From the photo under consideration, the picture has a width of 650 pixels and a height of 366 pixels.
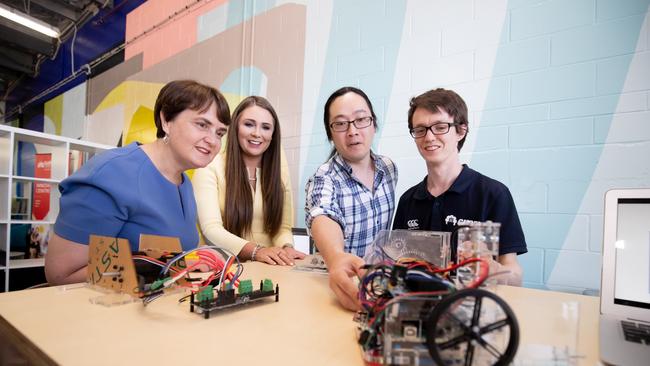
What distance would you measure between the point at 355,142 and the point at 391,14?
1006 millimetres

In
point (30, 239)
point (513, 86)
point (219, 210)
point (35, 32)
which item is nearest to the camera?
point (513, 86)

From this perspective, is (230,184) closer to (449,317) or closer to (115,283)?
(115,283)

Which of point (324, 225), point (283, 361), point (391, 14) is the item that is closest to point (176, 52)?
point (391, 14)

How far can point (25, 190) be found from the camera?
3.84 metres

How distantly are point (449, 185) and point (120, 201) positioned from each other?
1.06 meters

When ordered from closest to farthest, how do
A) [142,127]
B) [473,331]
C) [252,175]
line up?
[473,331], [252,175], [142,127]

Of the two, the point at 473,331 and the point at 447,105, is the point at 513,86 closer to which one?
the point at 447,105

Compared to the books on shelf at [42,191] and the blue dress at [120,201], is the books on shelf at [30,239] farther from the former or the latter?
the blue dress at [120,201]

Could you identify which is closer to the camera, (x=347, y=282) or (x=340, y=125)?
(x=347, y=282)

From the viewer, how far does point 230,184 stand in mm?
1673

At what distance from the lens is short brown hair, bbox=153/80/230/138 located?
1182mm

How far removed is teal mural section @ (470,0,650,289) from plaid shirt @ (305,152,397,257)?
59 centimetres

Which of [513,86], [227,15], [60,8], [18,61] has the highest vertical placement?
[60,8]

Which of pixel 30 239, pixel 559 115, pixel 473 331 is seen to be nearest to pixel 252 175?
pixel 559 115
